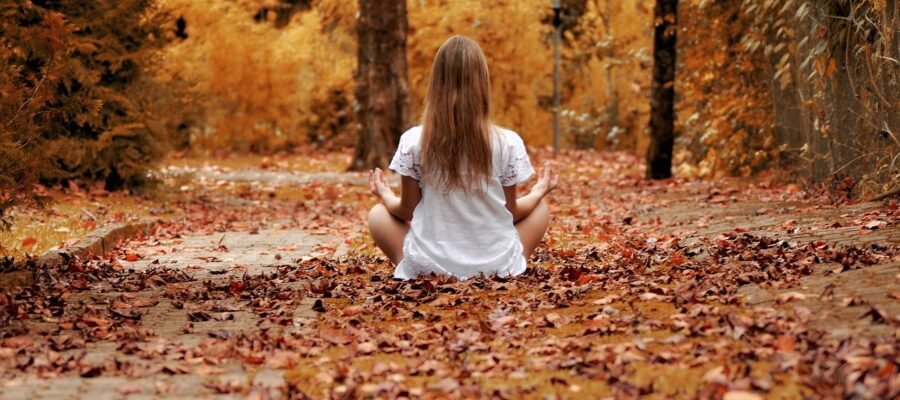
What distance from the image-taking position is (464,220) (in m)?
6.88

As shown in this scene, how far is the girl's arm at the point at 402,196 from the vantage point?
6.91 m

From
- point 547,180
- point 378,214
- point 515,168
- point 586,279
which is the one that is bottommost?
point 586,279

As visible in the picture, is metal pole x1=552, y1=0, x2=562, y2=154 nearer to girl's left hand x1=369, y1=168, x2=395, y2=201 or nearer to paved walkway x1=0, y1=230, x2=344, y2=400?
paved walkway x1=0, y1=230, x2=344, y2=400

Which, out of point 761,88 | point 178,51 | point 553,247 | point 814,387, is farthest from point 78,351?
point 178,51

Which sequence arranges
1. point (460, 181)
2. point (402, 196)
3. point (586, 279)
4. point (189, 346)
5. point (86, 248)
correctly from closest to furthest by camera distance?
point (189, 346) < point (586, 279) < point (460, 181) < point (402, 196) < point (86, 248)

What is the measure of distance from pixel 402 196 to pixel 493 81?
2324 centimetres

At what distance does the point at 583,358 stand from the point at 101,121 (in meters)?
10.7

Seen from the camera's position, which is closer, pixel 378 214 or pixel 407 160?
pixel 407 160

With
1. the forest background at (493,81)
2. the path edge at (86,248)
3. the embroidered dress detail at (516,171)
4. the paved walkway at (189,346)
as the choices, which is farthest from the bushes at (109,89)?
the embroidered dress detail at (516,171)

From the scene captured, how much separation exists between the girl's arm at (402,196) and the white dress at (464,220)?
0.05 meters

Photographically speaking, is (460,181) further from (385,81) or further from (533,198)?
(385,81)

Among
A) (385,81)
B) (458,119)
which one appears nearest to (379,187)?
(458,119)

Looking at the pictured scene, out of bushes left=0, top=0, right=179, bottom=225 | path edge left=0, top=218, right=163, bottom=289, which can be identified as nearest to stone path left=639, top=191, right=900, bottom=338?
path edge left=0, top=218, right=163, bottom=289

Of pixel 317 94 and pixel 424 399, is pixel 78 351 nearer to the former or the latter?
pixel 424 399
